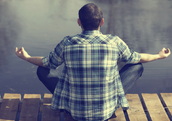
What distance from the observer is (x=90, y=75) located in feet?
4.98

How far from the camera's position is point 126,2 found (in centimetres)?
685

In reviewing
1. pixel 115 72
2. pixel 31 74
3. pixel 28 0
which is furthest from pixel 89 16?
pixel 28 0

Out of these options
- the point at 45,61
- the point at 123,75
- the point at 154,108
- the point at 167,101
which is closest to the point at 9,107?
the point at 45,61

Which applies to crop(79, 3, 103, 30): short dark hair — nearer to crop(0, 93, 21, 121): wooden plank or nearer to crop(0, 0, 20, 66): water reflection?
crop(0, 93, 21, 121): wooden plank

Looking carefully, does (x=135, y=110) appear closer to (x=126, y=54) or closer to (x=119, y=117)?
(x=119, y=117)

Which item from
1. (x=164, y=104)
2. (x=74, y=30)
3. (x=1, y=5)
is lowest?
(x=164, y=104)

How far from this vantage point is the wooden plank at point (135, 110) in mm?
1929

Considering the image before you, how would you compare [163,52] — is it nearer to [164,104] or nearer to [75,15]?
[164,104]

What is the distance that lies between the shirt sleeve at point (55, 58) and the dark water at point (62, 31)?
1153 mm

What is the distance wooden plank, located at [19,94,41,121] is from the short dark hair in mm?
947

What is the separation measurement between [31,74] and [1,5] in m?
3.69

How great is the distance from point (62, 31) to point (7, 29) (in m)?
1.21

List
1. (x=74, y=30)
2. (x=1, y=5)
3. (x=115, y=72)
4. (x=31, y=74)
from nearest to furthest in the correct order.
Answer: (x=115, y=72)
(x=31, y=74)
(x=74, y=30)
(x=1, y=5)

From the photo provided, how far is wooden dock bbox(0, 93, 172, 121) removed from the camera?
1.93 metres
